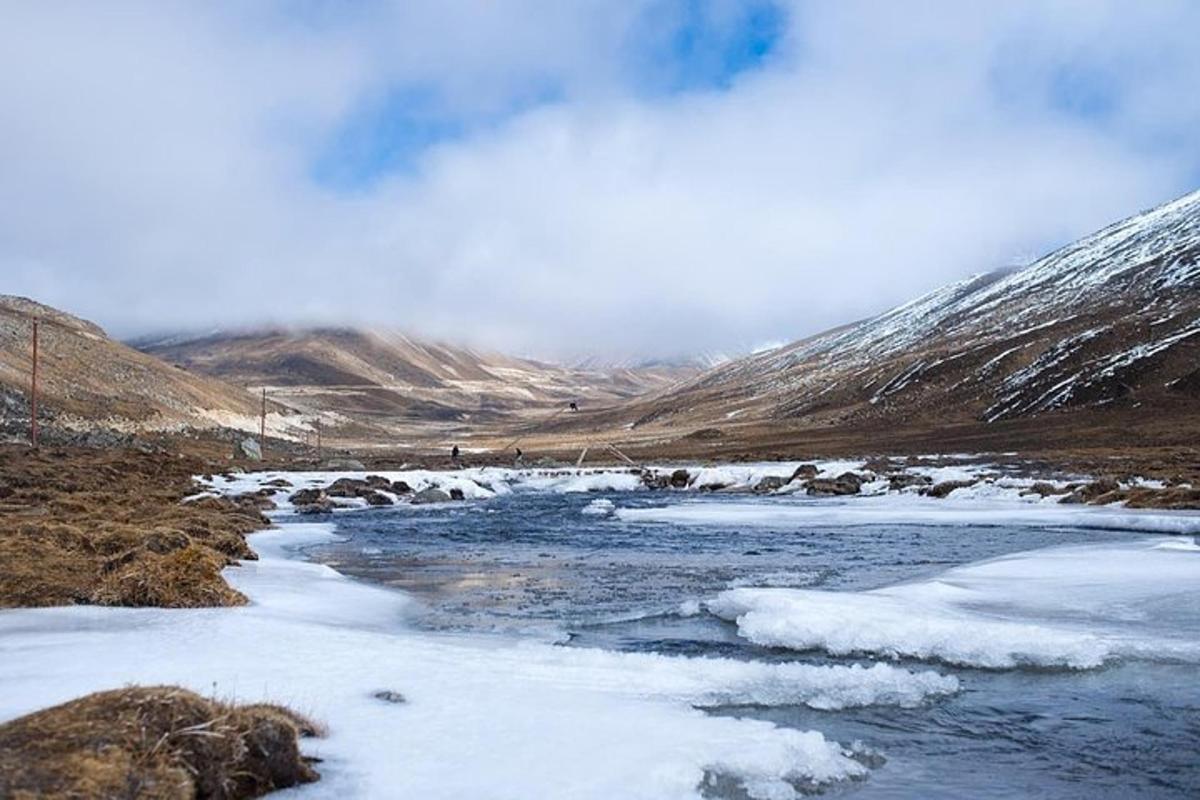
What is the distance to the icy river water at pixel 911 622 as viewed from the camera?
913 centimetres

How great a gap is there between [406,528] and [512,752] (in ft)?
92.4

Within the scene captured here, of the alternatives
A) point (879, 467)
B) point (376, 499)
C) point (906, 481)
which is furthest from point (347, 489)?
point (879, 467)

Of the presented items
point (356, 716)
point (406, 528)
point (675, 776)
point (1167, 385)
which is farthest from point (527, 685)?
point (1167, 385)

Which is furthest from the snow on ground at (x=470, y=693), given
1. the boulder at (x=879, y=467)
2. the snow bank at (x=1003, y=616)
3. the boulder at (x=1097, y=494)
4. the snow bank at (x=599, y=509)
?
the boulder at (x=879, y=467)

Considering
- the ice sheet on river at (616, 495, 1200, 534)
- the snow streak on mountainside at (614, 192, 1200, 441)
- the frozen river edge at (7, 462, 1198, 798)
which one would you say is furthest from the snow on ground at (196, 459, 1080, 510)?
the snow streak on mountainside at (614, 192, 1200, 441)

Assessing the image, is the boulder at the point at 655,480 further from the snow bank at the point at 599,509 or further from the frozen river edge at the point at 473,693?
the frozen river edge at the point at 473,693

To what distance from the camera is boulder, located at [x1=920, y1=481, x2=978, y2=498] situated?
154ft

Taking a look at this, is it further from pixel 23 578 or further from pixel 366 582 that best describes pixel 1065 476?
pixel 23 578

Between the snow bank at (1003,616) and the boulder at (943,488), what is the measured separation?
26.1 m

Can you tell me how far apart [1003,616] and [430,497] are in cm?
3843

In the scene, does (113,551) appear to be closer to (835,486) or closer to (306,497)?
(306,497)

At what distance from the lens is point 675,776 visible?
7.83 m

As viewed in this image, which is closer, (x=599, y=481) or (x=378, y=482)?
(x=378, y=482)

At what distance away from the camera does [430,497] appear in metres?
50.7
